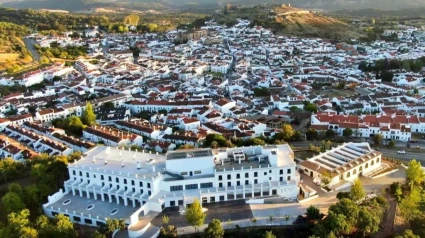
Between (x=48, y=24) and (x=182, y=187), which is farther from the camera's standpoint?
(x=48, y=24)

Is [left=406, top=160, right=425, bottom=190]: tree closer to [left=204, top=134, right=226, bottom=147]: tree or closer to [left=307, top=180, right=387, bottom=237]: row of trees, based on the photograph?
[left=307, top=180, right=387, bottom=237]: row of trees

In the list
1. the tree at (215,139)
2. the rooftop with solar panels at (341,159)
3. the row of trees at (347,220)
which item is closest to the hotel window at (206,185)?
the row of trees at (347,220)

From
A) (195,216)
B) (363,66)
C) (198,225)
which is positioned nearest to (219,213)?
(198,225)

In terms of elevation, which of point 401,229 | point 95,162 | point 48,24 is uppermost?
point 48,24

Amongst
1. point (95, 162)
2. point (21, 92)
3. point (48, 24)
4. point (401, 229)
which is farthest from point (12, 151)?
point (48, 24)

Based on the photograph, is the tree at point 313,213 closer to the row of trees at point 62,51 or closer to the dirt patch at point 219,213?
the dirt patch at point 219,213

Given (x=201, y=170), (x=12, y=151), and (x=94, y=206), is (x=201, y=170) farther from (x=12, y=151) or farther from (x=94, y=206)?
(x=12, y=151)

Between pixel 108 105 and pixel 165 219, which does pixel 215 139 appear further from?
pixel 108 105
